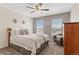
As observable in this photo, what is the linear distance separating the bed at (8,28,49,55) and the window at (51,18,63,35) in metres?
0.19

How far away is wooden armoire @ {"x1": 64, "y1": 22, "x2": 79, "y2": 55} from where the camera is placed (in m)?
1.69

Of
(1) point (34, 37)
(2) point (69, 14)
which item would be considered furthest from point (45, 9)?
(1) point (34, 37)

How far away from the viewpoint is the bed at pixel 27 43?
170 cm

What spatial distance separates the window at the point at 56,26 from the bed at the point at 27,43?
188mm

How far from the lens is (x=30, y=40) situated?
1699mm

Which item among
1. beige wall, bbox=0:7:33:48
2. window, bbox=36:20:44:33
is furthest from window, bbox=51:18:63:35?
beige wall, bbox=0:7:33:48

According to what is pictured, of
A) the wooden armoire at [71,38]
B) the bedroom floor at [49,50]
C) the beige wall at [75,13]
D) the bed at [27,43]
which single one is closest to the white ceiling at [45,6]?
the beige wall at [75,13]

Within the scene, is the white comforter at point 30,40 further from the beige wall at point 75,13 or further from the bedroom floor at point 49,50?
the beige wall at point 75,13

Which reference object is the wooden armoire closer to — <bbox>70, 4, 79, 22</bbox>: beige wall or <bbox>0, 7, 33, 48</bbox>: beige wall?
<bbox>70, 4, 79, 22</bbox>: beige wall

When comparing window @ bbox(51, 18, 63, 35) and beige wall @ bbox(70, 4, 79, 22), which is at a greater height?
beige wall @ bbox(70, 4, 79, 22)

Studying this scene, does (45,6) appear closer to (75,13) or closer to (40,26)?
(40,26)

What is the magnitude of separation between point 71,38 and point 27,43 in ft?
2.62

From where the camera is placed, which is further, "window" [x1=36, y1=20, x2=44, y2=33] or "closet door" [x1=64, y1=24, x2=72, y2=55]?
"window" [x1=36, y1=20, x2=44, y2=33]

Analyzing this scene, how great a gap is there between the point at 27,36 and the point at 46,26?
16.1 inches
